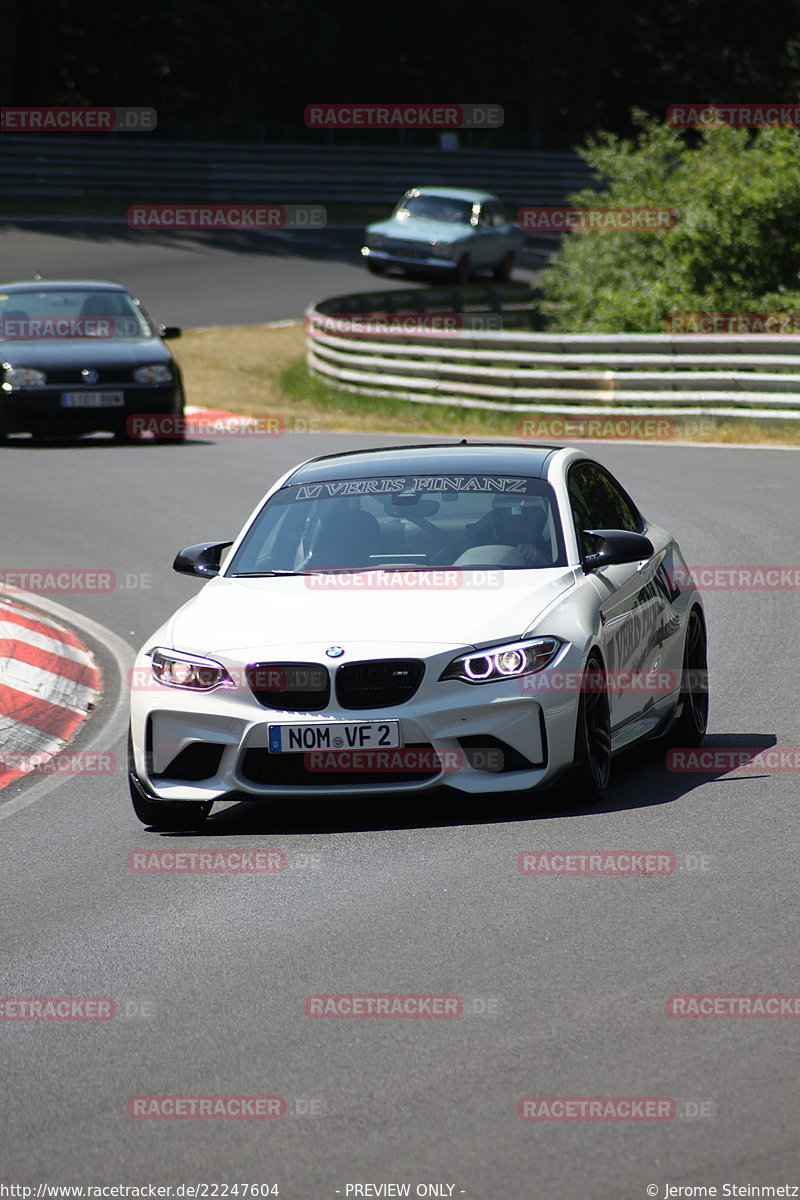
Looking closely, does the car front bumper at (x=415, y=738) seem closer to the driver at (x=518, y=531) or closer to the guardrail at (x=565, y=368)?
the driver at (x=518, y=531)

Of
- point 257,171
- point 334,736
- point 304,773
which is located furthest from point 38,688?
point 257,171

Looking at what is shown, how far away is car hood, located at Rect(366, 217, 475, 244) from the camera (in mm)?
39906

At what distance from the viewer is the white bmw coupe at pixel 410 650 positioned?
751cm

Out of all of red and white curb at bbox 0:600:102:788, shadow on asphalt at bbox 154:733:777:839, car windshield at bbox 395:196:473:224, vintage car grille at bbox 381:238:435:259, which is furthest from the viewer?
car windshield at bbox 395:196:473:224

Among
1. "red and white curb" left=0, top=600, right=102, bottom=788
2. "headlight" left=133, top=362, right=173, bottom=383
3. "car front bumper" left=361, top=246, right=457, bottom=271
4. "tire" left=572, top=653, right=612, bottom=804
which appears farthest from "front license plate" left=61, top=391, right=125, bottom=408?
"car front bumper" left=361, top=246, right=457, bottom=271

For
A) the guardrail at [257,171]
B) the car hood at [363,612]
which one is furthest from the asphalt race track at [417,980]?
the guardrail at [257,171]

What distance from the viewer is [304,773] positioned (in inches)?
300

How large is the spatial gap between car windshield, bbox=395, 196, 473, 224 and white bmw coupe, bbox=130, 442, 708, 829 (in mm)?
32518

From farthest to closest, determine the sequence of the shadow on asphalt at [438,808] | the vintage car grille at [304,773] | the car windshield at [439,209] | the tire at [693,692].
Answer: the car windshield at [439,209] < the tire at [693,692] < the shadow on asphalt at [438,808] < the vintage car grille at [304,773]

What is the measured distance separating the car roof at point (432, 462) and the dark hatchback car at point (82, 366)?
12.7 metres

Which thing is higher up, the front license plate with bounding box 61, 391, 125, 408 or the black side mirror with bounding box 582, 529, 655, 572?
the black side mirror with bounding box 582, 529, 655, 572

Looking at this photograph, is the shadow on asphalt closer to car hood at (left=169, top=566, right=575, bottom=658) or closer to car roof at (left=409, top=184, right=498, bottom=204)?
car hood at (left=169, top=566, right=575, bottom=658)

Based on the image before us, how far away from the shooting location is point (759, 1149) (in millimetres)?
4293

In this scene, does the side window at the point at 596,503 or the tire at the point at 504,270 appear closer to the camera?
the side window at the point at 596,503
